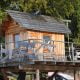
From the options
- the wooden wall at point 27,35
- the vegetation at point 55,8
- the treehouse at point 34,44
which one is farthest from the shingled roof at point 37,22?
the vegetation at point 55,8

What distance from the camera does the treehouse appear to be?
21.8 m

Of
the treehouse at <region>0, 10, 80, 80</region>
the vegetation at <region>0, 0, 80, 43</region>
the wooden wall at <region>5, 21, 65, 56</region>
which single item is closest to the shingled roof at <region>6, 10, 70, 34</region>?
the treehouse at <region>0, 10, 80, 80</region>

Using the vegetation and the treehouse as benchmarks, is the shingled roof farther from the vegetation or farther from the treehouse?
the vegetation

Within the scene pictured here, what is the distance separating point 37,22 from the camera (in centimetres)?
2664

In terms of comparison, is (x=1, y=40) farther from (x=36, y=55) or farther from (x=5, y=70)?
(x=36, y=55)

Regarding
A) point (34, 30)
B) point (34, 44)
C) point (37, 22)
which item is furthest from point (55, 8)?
point (34, 44)

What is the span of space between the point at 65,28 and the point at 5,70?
19.7 feet

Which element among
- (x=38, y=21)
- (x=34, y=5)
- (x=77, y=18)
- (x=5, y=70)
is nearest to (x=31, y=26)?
(x=38, y=21)

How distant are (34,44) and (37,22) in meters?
4.88

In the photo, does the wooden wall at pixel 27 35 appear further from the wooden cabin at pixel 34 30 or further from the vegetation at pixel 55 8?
the vegetation at pixel 55 8

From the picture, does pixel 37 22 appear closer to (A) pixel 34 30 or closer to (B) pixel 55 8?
(A) pixel 34 30

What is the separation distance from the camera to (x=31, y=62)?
2092cm

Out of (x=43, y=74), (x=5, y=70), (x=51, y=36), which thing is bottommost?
(x=43, y=74)

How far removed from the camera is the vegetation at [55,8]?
3384cm
